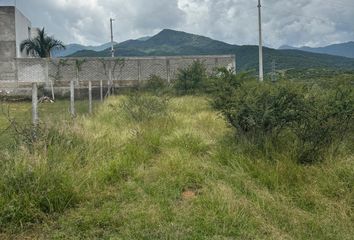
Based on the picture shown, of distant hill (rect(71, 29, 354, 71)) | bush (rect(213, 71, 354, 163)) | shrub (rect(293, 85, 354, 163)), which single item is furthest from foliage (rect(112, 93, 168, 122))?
distant hill (rect(71, 29, 354, 71))

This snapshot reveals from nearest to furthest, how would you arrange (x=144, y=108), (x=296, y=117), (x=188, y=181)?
(x=188, y=181)
(x=296, y=117)
(x=144, y=108)

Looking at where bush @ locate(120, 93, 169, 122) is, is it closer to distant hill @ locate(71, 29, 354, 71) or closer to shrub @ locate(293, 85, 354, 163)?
shrub @ locate(293, 85, 354, 163)

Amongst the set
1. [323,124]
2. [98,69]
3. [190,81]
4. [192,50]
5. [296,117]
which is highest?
[192,50]

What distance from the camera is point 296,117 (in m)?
6.82

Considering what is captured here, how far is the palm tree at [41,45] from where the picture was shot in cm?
3656

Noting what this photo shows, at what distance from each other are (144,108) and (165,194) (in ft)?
23.3

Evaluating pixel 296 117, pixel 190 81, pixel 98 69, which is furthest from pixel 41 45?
pixel 296 117

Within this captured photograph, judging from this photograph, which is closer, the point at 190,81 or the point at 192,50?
the point at 190,81

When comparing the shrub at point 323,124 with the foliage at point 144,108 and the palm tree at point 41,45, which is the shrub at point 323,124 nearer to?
the foliage at point 144,108

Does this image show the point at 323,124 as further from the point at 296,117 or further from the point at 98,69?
the point at 98,69

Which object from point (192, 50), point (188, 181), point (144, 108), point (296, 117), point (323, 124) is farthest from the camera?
point (192, 50)

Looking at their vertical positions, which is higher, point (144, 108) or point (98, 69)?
point (98, 69)

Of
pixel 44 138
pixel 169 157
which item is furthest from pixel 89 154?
pixel 169 157

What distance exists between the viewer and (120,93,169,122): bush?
454 inches
